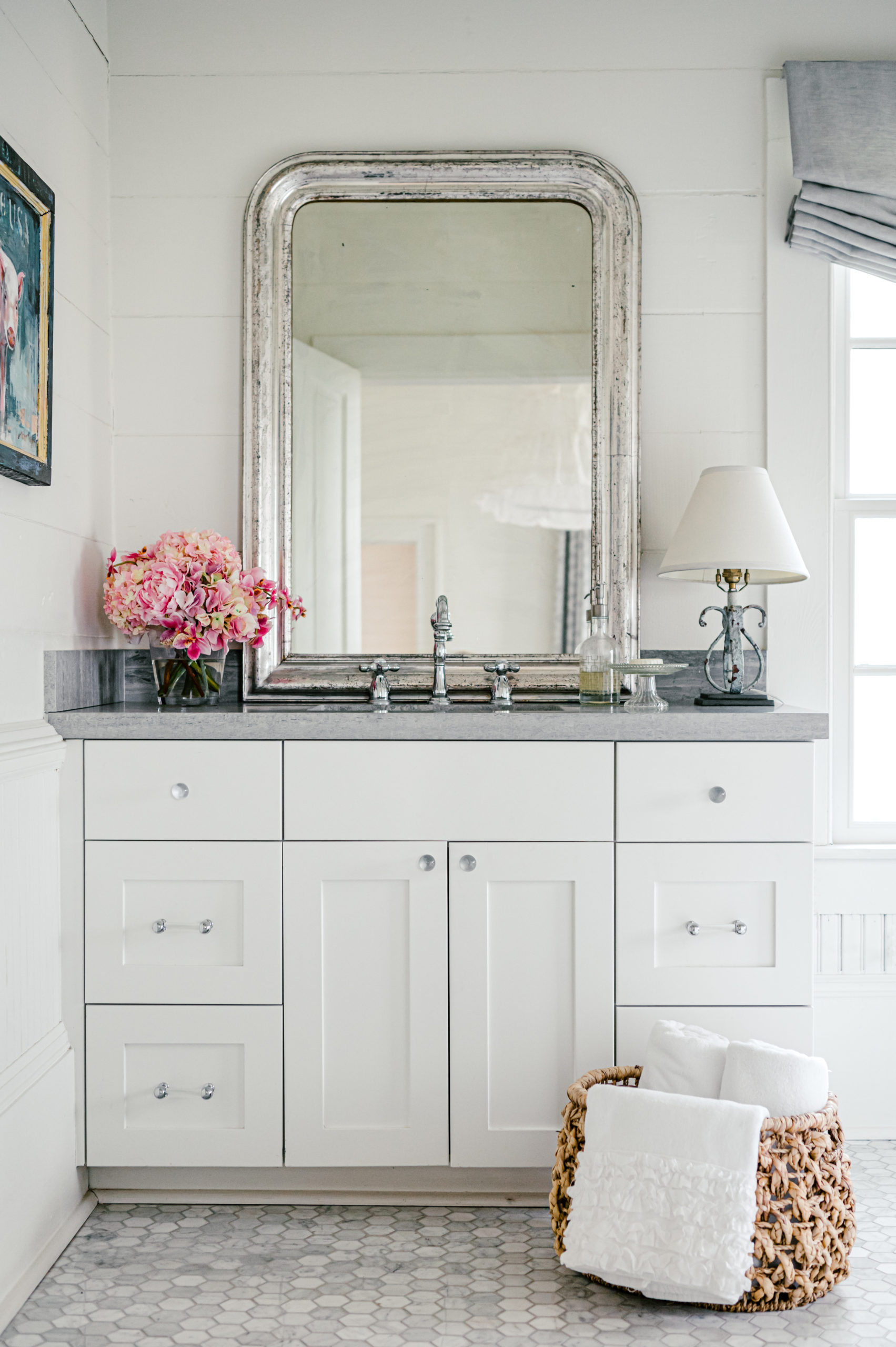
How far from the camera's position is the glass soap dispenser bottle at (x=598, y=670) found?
7.04 feet

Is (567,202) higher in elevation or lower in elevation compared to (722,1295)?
higher

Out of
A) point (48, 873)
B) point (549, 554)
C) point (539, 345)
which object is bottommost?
point (48, 873)

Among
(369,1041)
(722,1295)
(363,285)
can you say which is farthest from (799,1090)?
(363,285)

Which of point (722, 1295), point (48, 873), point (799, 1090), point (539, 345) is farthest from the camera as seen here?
point (539, 345)

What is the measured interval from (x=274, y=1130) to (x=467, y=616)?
3.63 ft

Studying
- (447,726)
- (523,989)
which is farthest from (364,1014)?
(447,726)

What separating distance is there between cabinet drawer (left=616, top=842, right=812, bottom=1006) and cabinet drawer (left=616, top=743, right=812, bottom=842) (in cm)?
3

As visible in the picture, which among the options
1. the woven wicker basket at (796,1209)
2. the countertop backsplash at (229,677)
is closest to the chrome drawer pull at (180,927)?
the countertop backsplash at (229,677)

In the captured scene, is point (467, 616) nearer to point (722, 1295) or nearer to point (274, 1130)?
point (274, 1130)

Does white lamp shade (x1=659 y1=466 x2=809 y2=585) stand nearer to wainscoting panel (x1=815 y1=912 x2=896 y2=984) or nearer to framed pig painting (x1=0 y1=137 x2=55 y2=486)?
wainscoting panel (x1=815 y1=912 x2=896 y2=984)

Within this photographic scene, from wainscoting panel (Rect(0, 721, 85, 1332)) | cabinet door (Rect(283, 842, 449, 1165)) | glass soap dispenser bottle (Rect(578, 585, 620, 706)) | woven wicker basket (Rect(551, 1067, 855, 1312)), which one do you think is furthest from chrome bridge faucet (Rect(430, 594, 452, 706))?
woven wicker basket (Rect(551, 1067, 855, 1312))

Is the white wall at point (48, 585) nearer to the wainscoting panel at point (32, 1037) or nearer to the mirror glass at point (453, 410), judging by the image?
the wainscoting panel at point (32, 1037)

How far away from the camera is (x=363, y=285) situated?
2.30m

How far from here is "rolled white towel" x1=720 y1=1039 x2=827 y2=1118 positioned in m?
1.67
